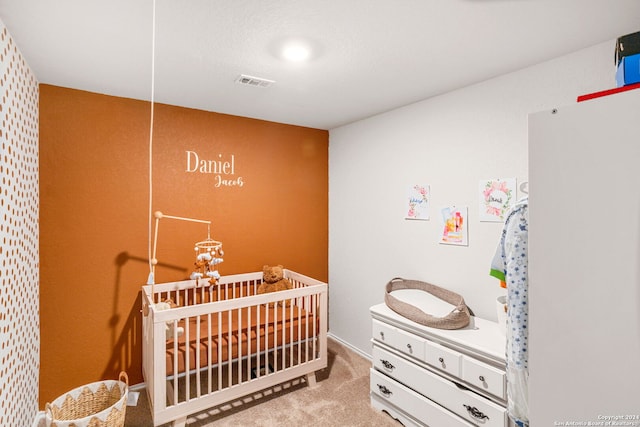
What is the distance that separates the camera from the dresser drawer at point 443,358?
6.37 ft

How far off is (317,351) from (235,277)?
1.01m

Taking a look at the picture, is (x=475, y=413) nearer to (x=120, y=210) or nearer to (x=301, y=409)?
(x=301, y=409)

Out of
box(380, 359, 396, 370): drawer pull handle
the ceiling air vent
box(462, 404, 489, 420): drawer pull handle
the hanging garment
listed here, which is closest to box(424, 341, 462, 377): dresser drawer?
box(462, 404, 489, 420): drawer pull handle

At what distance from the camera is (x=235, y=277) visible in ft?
10.1

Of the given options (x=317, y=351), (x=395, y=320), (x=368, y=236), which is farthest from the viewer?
(x=368, y=236)

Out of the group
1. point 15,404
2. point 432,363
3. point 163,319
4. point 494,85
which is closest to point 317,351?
point 432,363

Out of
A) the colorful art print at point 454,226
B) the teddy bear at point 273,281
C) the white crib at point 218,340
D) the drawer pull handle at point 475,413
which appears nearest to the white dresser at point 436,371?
the drawer pull handle at point 475,413

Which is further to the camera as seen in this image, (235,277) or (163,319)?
(235,277)

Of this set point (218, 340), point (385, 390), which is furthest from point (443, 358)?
point (218, 340)

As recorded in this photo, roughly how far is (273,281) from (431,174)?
68.7 inches

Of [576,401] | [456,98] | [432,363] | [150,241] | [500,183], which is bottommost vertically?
[432,363]

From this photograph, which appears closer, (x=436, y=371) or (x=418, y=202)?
(x=436, y=371)

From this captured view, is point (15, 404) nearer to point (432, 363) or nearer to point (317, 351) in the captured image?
point (317, 351)

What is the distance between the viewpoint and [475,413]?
1.86 meters
